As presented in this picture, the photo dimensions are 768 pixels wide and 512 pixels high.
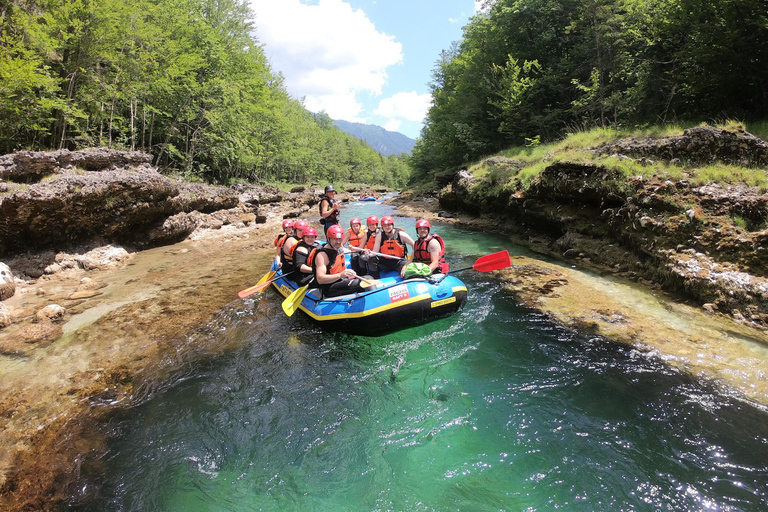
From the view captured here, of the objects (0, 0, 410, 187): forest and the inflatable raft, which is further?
(0, 0, 410, 187): forest

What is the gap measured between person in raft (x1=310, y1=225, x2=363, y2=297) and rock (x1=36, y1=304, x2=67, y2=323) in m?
4.88

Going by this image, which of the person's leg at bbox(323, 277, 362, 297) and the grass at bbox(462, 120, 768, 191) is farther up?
the grass at bbox(462, 120, 768, 191)

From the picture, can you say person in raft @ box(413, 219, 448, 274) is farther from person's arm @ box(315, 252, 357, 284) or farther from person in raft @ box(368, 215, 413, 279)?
person's arm @ box(315, 252, 357, 284)

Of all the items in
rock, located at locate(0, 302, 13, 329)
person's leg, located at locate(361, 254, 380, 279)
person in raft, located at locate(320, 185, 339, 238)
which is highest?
person in raft, located at locate(320, 185, 339, 238)

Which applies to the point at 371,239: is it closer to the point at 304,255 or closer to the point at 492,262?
the point at 304,255

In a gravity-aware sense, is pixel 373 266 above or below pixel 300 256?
below

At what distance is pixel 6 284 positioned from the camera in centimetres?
716

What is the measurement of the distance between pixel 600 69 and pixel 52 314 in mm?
20948

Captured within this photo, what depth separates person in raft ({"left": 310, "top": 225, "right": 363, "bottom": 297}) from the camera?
591 cm

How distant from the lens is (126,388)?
457cm

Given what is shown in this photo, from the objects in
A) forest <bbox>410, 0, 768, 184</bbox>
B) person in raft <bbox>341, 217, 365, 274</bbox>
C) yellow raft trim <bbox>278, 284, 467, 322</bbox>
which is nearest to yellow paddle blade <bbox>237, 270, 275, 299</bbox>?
yellow raft trim <bbox>278, 284, 467, 322</bbox>

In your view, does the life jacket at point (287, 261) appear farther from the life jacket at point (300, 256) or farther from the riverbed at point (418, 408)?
the riverbed at point (418, 408)

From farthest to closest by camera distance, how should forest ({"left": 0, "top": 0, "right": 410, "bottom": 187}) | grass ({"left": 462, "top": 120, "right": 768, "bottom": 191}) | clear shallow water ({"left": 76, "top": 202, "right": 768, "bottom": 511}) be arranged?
1. forest ({"left": 0, "top": 0, "right": 410, "bottom": 187})
2. grass ({"left": 462, "top": 120, "right": 768, "bottom": 191})
3. clear shallow water ({"left": 76, "top": 202, "right": 768, "bottom": 511})

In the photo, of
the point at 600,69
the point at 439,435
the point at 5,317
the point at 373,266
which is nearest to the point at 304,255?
the point at 373,266
